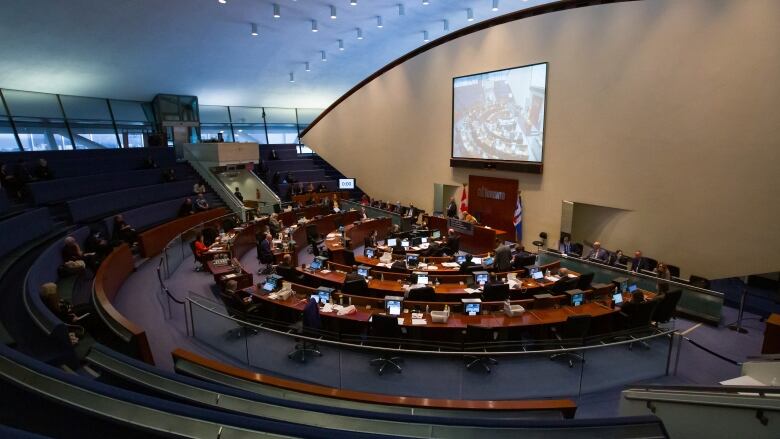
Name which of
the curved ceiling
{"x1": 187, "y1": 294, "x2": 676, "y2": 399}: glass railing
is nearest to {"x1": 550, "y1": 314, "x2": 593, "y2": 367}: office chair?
{"x1": 187, "y1": 294, "x2": 676, "y2": 399}: glass railing

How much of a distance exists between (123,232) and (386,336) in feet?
29.1

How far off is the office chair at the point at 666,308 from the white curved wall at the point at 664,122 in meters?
3.00

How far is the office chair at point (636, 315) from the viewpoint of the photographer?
7.35 m

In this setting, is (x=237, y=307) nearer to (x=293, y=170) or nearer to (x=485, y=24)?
(x=485, y=24)

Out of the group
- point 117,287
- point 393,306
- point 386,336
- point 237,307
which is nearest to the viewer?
point 386,336

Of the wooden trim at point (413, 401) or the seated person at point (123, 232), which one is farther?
the seated person at point (123, 232)

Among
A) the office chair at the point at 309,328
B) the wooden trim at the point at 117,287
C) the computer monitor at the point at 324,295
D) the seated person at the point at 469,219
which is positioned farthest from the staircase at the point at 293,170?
the office chair at the point at 309,328

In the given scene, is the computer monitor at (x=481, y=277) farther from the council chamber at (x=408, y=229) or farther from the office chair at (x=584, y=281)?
the office chair at (x=584, y=281)

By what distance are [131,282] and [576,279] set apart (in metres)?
10.7

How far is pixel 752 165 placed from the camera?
346 inches

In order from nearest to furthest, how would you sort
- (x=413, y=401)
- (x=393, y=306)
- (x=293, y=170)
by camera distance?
(x=413, y=401), (x=393, y=306), (x=293, y=170)

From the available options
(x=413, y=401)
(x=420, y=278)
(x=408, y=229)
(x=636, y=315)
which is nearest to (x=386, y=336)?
(x=420, y=278)

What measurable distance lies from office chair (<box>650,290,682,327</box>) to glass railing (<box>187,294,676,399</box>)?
3.13ft

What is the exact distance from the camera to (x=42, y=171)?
11727 mm
